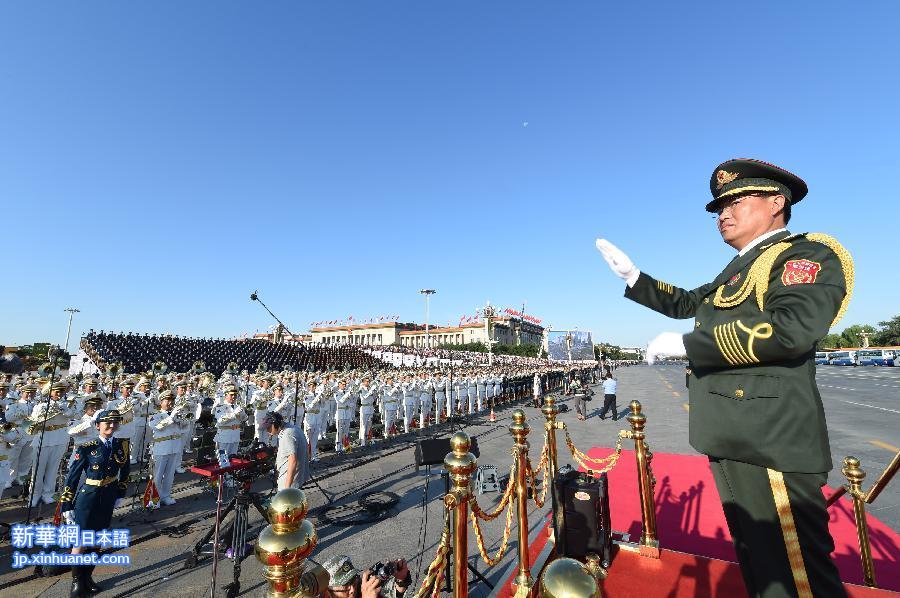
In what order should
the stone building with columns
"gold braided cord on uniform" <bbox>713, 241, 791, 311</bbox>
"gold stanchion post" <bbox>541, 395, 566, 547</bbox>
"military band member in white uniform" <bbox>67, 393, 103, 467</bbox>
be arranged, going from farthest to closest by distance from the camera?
1. the stone building with columns
2. "military band member in white uniform" <bbox>67, 393, 103, 467</bbox>
3. "gold stanchion post" <bbox>541, 395, 566, 547</bbox>
4. "gold braided cord on uniform" <bbox>713, 241, 791, 311</bbox>

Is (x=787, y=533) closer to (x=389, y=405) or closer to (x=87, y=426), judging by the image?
(x=87, y=426)

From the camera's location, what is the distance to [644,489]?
14.2 ft

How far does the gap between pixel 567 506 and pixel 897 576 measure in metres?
3.38

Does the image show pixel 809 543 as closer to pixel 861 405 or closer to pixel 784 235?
pixel 784 235

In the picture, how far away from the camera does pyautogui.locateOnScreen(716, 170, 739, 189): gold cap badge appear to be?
2.51 m

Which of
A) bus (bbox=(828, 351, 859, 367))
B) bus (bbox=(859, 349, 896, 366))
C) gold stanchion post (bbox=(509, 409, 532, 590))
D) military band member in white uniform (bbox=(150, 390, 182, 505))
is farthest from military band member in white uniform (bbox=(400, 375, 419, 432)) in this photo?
bus (bbox=(859, 349, 896, 366))

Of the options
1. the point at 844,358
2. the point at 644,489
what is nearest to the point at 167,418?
the point at 644,489

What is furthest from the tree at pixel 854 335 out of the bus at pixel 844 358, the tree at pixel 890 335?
the bus at pixel 844 358

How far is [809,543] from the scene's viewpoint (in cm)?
203

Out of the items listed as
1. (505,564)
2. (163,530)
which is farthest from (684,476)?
(163,530)

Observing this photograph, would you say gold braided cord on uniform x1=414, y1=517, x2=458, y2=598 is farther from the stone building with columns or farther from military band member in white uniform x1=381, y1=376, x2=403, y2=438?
the stone building with columns

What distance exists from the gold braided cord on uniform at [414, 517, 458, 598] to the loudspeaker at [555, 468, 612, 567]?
1.93 metres

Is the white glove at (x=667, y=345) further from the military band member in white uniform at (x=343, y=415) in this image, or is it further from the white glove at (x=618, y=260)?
the military band member in white uniform at (x=343, y=415)

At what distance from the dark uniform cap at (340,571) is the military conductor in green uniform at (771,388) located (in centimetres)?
264
